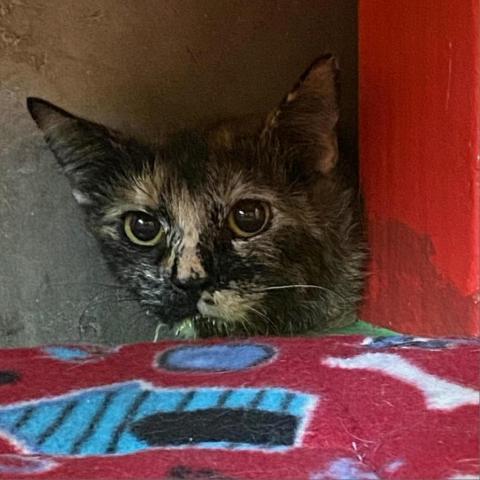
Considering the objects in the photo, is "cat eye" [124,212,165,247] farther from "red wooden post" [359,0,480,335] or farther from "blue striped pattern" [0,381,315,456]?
"blue striped pattern" [0,381,315,456]

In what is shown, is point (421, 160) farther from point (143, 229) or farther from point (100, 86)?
point (100, 86)

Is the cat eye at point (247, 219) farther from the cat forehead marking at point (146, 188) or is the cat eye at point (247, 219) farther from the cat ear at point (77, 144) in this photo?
the cat ear at point (77, 144)

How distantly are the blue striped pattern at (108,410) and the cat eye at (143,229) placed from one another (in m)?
0.50

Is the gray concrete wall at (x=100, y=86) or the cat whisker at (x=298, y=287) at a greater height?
the gray concrete wall at (x=100, y=86)

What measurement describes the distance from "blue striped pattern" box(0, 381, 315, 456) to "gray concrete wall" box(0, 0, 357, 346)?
2.19ft

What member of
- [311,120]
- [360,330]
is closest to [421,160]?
[311,120]

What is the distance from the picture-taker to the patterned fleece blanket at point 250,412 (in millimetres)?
823

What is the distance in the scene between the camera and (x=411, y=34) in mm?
1381

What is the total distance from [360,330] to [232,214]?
0.32 m

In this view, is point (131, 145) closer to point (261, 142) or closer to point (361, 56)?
point (261, 142)

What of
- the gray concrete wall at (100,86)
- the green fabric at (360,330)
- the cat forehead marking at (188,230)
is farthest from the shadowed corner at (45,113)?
the green fabric at (360,330)

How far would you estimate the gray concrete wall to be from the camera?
1.65 meters

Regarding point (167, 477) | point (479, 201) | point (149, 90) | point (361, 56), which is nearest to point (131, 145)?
point (149, 90)

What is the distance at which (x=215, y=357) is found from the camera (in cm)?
116
